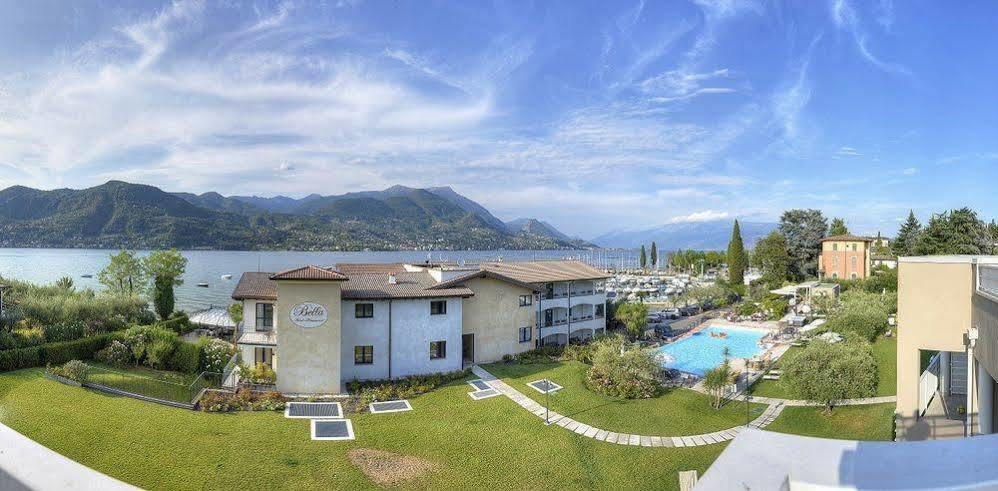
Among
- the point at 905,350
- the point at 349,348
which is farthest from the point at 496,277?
the point at 905,350

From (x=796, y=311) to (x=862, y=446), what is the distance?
45740 mm

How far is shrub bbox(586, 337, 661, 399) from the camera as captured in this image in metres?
22.1

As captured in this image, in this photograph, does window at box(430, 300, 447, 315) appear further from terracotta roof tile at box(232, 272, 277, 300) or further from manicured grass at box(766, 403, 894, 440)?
manicured grass at box(766, 403, 894, 440)

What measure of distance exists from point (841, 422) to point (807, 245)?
49594 millimetres

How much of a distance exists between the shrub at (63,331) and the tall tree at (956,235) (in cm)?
5965

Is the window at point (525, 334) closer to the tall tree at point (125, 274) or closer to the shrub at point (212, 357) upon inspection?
the shrub at point (212, 357)

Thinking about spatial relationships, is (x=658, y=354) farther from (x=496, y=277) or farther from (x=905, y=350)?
(x=905, y=350)

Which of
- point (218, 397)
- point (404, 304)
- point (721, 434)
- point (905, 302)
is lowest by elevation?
point (721, 434)

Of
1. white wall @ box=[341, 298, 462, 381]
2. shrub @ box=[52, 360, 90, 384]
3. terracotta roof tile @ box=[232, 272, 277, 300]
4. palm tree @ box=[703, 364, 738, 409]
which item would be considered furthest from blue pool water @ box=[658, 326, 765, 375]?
shrub @ box=[52, 360, 90, 384]

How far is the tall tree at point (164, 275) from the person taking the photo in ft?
107

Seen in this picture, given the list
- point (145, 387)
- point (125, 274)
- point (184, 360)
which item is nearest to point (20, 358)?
point (184, 360)

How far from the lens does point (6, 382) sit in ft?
57.9

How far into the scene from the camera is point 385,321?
926 inches

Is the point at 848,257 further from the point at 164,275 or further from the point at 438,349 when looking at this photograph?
the point at 164,275
